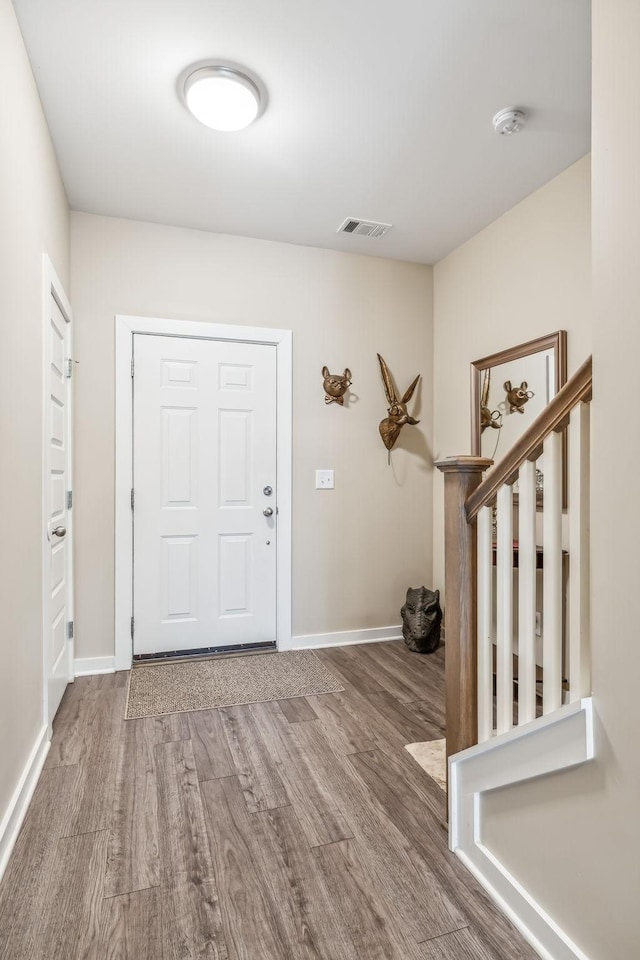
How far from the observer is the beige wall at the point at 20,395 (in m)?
1.68

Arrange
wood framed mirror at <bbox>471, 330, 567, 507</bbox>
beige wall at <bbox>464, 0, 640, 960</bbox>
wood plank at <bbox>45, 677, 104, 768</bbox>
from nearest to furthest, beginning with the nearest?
beige wall at <bbox>464, 0, 640, 960</bbox> → wood plank at <bbox>45, 677, 104, 768</bbox> → wood framed mirror at <bbox>471, 330, 567, 507</bbox>

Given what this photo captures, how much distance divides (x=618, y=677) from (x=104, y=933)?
141 centimetres

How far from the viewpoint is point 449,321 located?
368 centimetres

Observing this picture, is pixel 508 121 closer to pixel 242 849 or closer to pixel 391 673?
pixel 391 673

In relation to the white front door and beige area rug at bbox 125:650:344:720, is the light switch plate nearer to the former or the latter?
the white front door

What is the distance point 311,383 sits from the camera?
3564 mm

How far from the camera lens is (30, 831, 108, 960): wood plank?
1.31 metres

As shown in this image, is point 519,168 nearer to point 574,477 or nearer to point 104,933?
point 574,477

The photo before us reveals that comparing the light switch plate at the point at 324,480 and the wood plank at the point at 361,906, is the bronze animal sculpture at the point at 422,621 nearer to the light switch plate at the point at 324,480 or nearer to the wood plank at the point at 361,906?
the light switch plate at the point at 324,480

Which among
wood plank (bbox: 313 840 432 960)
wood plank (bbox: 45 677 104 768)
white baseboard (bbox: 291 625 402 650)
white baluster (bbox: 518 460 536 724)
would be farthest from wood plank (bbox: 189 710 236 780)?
white baluster (bbox: 518 460 536 724)

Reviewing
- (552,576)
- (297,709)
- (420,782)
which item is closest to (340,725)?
(297,709)

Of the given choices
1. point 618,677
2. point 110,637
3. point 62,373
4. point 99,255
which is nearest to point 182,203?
point 99,255

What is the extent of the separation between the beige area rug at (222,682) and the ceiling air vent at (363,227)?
268 cm

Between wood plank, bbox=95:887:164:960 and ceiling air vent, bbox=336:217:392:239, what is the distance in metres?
3.24
